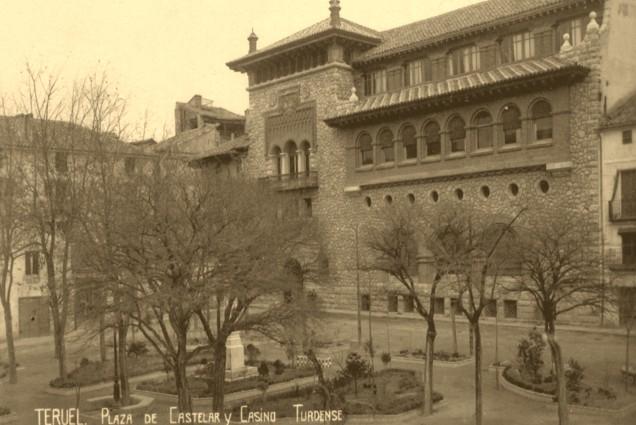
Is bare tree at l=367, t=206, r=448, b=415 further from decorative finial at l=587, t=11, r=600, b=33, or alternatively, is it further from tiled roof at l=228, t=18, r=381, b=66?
tiled roof at l=228, t=18, r=381, b=66

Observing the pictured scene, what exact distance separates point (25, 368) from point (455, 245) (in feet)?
65.7

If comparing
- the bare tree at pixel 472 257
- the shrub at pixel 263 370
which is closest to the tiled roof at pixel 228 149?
the bare tree at pixel 472 257

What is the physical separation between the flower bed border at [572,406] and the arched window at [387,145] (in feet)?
73.2

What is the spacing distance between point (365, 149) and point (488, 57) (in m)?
9.64

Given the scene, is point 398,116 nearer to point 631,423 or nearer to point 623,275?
point 623,275

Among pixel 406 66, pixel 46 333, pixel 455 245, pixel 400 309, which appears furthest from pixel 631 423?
pixel 46 333

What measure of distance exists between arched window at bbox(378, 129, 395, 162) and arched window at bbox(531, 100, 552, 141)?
9.75 meters

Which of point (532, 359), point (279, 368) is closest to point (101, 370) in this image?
point (279, 368)

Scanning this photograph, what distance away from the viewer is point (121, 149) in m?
31.2

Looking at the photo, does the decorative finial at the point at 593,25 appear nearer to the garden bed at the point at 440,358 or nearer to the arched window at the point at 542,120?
the arched window at the point at 542,120

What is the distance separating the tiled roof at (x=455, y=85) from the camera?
36531 mm

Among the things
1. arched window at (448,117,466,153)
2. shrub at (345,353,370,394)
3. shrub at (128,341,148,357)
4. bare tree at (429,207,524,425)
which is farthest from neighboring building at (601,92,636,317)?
shrub at (128,341,148,357)

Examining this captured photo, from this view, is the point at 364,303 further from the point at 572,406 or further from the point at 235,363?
the point at 572,406

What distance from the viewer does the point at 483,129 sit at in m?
40.2
